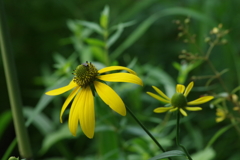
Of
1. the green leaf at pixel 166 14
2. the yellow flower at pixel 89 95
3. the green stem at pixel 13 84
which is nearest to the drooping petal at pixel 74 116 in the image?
the yellow flower at pixel 89 95

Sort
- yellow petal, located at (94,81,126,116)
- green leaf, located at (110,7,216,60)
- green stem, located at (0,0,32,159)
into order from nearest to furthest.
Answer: yellow petal, located at (94,81,126,116), green stem, located at (0,0,32,159), green leaf, located at (110,7,216,60)

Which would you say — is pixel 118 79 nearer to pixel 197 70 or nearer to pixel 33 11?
pixel 197 70

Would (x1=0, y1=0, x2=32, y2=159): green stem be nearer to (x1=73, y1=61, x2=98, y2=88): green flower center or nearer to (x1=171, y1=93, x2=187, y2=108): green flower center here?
(x1=73, y1=61, x2=98, y2=88): green flower center

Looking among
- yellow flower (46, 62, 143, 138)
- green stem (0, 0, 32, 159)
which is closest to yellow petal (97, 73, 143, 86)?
yellow flower (46, 62, 143, 138)

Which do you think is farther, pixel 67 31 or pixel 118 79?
pixel 67 31

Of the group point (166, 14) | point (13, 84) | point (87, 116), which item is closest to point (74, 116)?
point (87, 116)

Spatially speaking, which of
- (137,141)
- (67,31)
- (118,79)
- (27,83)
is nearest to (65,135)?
(137,141)

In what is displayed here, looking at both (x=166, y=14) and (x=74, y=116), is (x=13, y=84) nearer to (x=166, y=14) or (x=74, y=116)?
(x=74, y=116)

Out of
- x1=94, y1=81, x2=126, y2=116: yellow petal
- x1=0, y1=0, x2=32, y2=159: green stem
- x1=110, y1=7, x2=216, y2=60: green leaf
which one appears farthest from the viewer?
x1=110, y1=7, x2=216, y2=60: green leaf
